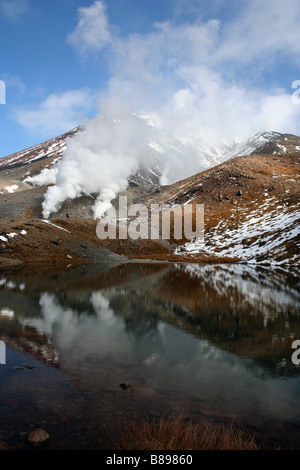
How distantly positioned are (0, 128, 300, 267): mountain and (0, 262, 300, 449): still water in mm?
59457

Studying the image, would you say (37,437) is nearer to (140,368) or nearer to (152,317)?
(140,368)

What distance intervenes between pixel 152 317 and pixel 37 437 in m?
17.0

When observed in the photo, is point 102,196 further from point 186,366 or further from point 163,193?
point 186,366

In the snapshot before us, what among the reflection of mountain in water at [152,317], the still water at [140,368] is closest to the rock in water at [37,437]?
the still water at [140,368]

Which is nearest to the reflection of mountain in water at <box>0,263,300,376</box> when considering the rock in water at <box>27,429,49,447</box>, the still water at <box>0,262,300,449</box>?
the still water at <box>0,262,300,449</box>

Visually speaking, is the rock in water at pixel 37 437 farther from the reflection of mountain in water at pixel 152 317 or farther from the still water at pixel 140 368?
the reflection of mountain in water at pixel 152 317

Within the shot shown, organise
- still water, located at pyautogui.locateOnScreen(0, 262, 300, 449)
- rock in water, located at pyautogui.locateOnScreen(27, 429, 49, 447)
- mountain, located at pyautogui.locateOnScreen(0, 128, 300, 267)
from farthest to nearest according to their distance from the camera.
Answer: mountain, located at pyautogui.locateOnScreen(0, 128, 300, 267)
still water, located at pyautogui.locateOnScreen(0, 262, 300, 449)
rock in water, located at pyautogui.locateOnScreen(27, 429, 49, 447)

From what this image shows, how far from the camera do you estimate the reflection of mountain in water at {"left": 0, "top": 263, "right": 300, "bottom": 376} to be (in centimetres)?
1764

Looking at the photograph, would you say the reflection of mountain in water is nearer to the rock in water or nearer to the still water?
the still water

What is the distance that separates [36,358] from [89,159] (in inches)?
5504

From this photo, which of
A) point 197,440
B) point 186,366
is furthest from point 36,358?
point 197,440

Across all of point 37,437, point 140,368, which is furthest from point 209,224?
point 37,437

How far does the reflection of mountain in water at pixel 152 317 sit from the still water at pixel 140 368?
0.29 ft

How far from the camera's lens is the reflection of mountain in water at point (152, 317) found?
17641mm
